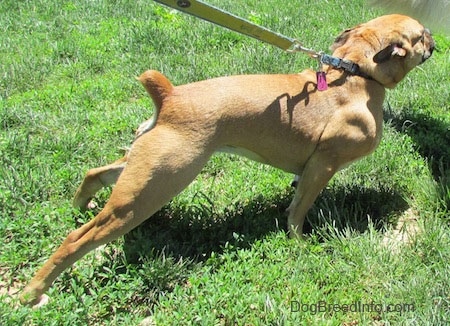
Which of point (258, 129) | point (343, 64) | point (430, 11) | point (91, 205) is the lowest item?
point (91, 205)

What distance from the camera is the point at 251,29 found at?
343 cm

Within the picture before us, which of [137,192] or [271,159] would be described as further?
[271,159]

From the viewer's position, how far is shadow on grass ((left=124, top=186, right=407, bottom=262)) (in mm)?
3471

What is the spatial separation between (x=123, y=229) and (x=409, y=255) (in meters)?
1.79

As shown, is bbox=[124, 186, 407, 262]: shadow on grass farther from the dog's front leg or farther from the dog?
the dog

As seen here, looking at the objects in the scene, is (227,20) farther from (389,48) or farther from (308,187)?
(308,187)

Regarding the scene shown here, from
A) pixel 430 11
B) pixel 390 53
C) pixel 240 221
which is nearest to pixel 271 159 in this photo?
pixel 240 221

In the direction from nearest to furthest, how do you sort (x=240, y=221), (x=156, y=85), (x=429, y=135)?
(x=156, y=85), (x=240, y=221), (x=429, y=135)

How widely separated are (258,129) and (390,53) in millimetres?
1071

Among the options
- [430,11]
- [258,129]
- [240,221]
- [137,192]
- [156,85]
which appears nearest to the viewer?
[137,192]

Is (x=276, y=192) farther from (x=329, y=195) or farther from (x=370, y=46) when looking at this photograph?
(x=370, y=46)

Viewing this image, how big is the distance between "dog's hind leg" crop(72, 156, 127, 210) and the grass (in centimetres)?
14

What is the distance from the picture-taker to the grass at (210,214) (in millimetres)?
2986

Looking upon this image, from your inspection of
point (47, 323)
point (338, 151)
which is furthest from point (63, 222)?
point (338, 151)
